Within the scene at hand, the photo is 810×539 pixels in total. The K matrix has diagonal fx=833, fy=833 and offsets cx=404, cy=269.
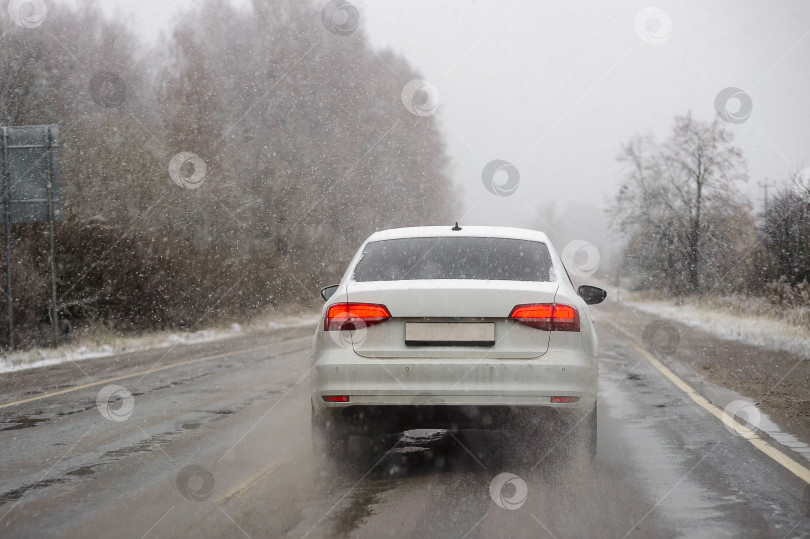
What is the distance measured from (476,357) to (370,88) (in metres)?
33.5

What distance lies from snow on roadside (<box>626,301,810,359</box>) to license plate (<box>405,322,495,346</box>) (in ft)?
28.3

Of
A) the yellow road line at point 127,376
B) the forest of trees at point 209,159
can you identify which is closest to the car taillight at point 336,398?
the yellow road line at point 127,376

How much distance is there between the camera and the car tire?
5168 millimetres

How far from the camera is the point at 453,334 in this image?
4.99m

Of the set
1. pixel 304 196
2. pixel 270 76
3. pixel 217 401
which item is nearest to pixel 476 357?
pixel 217 401

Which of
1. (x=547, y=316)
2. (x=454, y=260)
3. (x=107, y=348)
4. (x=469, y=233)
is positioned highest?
(x=469, y=233)

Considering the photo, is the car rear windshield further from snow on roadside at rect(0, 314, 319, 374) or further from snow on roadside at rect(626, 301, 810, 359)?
snow on roadside at rect(0, 314, 319, 374)

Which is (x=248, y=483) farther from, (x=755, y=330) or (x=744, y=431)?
(x=755, y=330)

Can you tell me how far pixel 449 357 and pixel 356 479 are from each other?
0.94 m

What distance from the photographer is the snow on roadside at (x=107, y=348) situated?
13392 mm

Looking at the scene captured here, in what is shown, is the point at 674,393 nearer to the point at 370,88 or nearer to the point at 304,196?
the point at 304,196

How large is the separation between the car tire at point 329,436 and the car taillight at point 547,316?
50.0 inches

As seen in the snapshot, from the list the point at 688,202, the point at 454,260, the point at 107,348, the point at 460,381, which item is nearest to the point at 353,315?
the point at 460,381

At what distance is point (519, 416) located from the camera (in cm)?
500
